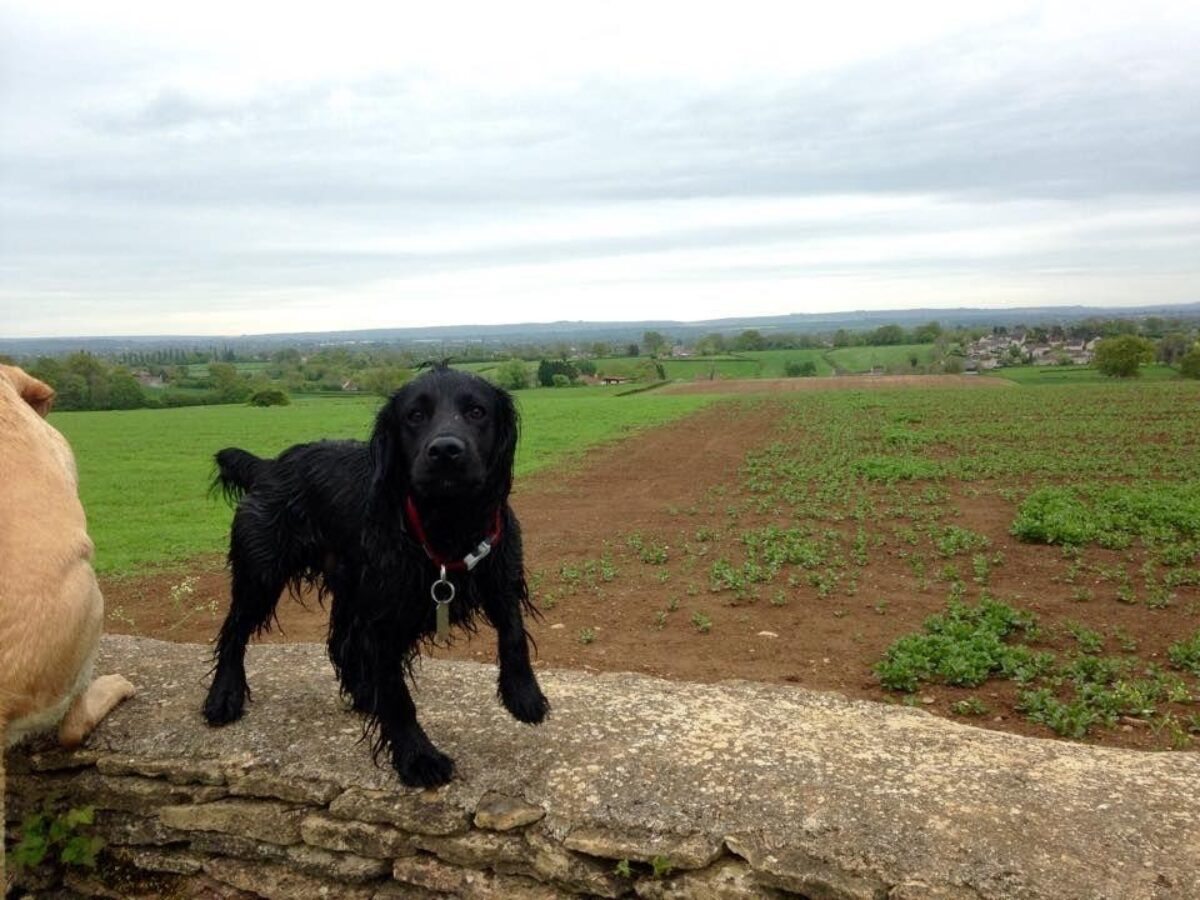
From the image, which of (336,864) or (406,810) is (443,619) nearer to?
(406,810)

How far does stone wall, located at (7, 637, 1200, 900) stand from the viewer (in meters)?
3.09

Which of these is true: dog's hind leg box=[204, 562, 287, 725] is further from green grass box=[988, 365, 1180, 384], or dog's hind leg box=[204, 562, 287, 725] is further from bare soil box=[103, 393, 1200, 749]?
green grass box=[988, 365, 1180, 384]

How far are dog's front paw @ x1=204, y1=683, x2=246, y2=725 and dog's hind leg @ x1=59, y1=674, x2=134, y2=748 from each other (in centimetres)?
51

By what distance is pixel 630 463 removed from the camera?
2400cm

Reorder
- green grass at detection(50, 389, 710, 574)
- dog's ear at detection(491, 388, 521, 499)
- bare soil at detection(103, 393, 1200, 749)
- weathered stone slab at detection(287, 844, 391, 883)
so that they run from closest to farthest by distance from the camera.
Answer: dog's ear at detection(491, 388, 521, 499) < weathered stone slab at detection(287, 844, 391, 883) < bare soil at detection(103, 393, 1200, 749) < green grass at detection(50, 389, 710, 574)

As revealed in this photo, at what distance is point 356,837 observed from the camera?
3.64 meters

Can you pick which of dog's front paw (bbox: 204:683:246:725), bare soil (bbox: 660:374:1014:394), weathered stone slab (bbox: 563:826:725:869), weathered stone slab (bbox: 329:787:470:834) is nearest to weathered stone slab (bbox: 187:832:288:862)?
weathered stone slab (bbox: 329:787:470:834)

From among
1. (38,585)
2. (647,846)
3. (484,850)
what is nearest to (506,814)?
(484,850)

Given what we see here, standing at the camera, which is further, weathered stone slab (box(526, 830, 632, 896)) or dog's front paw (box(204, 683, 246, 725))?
dog's front paw (box(204, 683, 246, 725))

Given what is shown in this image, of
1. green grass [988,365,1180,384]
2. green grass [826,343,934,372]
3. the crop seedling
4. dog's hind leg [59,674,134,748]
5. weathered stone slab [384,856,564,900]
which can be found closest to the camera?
weathered stone slab [384,856,564,900]

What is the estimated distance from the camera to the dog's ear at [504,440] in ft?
11.6

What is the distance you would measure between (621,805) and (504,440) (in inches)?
62.4

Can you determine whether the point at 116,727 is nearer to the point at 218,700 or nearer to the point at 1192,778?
the point at 218,700

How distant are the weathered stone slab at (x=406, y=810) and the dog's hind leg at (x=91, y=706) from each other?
1427 millimetres
